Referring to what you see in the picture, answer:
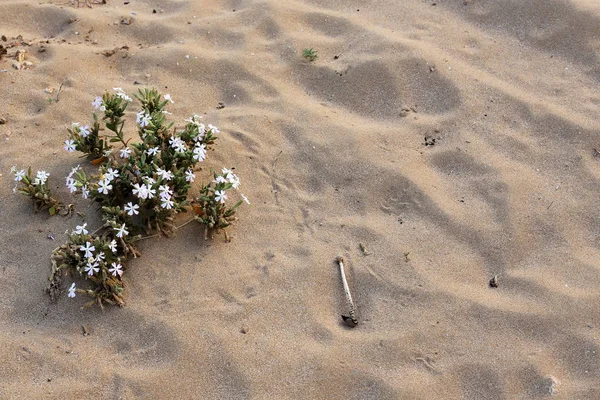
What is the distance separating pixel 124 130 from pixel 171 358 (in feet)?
5.52

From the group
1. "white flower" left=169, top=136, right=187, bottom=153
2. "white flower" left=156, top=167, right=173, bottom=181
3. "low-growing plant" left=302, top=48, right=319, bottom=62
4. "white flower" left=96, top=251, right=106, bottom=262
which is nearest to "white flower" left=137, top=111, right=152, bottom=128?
"white flower" left=169, top=136, right=187, bottom=153

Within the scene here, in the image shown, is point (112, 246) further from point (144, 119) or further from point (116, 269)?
point (144, 119)

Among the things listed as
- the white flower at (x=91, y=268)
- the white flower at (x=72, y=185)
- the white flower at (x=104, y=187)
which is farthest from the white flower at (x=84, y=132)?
the white flower at (x=91, y=268)

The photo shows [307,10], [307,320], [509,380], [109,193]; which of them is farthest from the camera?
[307,10]

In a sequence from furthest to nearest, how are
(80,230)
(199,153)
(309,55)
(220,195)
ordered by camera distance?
(309,55), (199,153), (220,195), (80,230)

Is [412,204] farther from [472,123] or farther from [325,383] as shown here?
[325,383]

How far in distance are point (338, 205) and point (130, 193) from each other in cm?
122

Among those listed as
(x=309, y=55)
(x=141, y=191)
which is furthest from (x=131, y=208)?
(x=309, y=55)

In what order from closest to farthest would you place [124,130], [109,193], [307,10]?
[109,193]
[124,130]
[307,10]

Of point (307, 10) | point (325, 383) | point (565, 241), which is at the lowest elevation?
point (325, 383)

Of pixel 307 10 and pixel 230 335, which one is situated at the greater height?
pixel 307 10

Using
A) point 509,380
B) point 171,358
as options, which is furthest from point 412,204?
point 171,358

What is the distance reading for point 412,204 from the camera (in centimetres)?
375

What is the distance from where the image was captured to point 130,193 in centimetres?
361
